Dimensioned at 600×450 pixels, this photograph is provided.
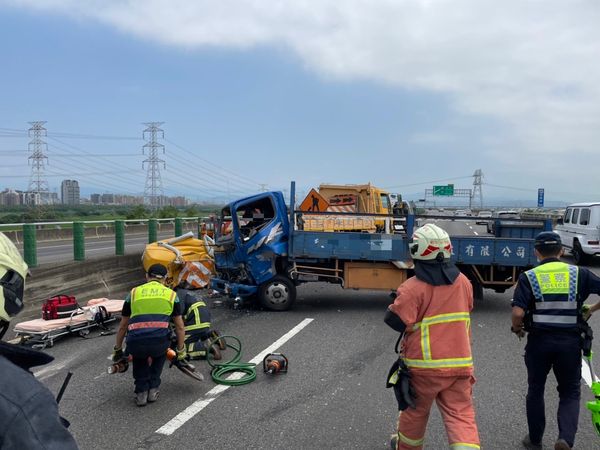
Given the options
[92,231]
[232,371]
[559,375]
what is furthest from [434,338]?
[92,231]

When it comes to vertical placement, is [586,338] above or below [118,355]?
above

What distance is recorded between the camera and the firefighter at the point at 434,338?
A: 318 centimetres

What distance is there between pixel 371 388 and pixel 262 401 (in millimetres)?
1210

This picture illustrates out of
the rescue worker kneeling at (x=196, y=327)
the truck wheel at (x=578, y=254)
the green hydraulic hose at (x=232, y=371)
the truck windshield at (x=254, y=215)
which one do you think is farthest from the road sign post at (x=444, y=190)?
the green hydraulic hose at (x=232, y=371)

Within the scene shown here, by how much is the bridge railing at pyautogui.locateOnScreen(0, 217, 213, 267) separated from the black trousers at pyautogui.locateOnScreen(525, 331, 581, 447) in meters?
Result: 8.76

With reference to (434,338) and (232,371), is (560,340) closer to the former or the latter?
(434,338)

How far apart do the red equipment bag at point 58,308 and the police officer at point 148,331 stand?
3.02 m

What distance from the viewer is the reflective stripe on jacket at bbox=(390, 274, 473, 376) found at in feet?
10.4

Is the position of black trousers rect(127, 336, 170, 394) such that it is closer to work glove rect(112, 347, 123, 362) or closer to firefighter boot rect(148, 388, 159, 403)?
firefighter boot rect(148, 388, 159, 403)

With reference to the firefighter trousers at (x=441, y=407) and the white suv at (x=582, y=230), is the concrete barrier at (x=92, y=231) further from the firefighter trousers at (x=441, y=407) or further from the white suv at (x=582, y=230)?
the firefighter trousers at (x=441, y=407)

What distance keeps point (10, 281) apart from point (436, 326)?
2514 mm

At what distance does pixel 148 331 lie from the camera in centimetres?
492

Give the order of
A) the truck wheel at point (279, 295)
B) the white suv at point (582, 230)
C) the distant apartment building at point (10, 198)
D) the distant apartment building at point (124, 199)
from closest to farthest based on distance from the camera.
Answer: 1. the truck wheel at point (279, 295)
2. the white suv at point (582, 230)
3. the distant apartment building at point (10, 198)
4. the distant apartment building at point (124, 199)

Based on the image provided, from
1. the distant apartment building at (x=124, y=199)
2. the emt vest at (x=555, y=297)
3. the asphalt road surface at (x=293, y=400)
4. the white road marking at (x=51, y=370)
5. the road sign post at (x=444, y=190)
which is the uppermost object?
the road sign post at (x=444, y=190)
